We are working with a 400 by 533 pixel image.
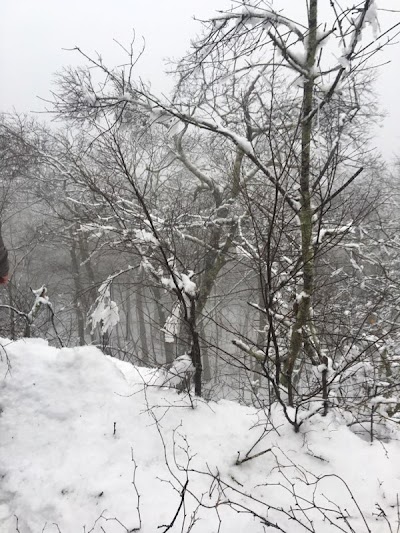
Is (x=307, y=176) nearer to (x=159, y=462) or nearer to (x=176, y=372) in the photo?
(x=176, y=372)

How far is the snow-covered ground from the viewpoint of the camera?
2.04 metres

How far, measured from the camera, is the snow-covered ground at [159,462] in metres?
2.04

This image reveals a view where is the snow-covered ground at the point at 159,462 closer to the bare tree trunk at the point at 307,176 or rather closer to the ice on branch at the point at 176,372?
the ice on branch at the point at 176,372

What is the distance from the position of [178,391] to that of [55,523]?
4.40 ft

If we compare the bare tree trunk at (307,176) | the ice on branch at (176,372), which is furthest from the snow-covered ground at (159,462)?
the bare tree trunk at (307,176)

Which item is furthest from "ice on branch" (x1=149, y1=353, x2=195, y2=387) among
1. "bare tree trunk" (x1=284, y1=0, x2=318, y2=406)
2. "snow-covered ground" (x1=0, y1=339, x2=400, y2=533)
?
"bare tree trunk" (x1=284, y1=0, x2=318, y2=406)

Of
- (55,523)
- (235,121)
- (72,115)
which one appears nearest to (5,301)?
(72,115)

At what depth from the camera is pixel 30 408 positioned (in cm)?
283

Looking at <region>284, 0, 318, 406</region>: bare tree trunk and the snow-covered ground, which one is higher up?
<region>284, 0, 318, 406</region>: bare tree trunk

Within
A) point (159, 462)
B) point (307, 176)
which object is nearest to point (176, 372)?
point (159, 462)

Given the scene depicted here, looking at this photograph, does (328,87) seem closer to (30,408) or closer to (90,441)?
(90,441)

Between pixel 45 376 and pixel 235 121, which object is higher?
pixel 235 121

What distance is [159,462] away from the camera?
2.44 metres

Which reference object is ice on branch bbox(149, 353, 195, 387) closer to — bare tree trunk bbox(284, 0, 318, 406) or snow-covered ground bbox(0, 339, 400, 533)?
snow-covered ground bbox(0, 339, 400, 533)
